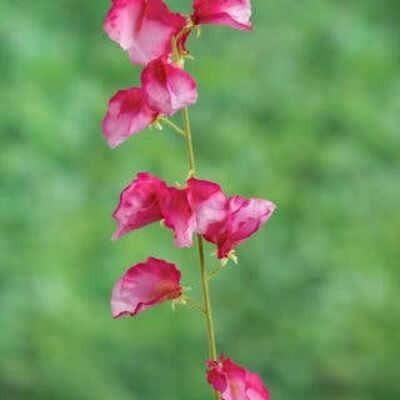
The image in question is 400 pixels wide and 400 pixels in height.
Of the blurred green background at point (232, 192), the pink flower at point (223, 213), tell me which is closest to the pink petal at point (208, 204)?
the pink flower at point (223, 213)

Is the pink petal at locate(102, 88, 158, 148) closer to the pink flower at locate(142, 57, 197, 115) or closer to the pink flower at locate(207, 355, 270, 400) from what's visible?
the pink flower at locate(142, 57, 197, 115)

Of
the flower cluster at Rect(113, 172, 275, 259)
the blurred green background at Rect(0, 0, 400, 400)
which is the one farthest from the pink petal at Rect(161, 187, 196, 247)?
Answer: the blurred green background at Rect(0, 0, 400, 400)

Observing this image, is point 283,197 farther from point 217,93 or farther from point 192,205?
point 192,205

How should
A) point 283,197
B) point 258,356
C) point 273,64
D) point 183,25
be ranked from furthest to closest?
point 273,64 → point 283,197 → point 258,356 → point 183,25

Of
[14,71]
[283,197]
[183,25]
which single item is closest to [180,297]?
[183,25]

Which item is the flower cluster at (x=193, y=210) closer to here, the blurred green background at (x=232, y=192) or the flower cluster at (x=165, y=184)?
the flower cluster at (x=165, y=184)

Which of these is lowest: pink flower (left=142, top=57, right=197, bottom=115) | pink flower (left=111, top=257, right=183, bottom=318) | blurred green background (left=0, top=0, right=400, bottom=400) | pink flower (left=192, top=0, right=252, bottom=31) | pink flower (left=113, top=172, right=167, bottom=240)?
pink flower (left=111, top=257, right=183, bottom=318)

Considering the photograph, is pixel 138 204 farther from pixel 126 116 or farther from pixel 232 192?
pixel 232 192
